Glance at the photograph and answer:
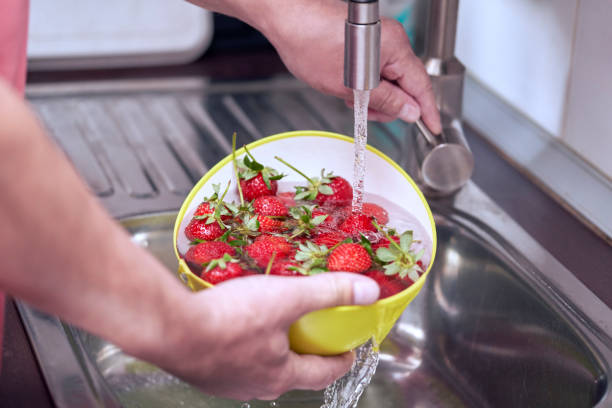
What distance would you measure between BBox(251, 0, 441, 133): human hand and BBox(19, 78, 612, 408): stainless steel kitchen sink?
0.50 ft

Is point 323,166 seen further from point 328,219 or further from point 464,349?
point 464,349

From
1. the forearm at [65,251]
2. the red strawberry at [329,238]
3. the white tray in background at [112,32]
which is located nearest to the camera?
the forearm at [65,251]

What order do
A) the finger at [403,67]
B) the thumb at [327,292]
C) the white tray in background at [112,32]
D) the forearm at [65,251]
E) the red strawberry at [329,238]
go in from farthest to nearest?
the white tray in background at [112,32]
the finger at [403,67]
the red strawberry at [329,238]
the thumb at [327,292]
the forearm at [65,251]

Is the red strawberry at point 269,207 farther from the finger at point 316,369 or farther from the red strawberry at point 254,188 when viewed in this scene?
the finger at point 316,369

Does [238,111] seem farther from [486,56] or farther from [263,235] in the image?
[263,235]

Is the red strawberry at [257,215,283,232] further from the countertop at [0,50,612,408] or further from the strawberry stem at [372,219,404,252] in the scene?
the countertop at [0,50,612,408]

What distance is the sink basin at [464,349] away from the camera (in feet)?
2.30

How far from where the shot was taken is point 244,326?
1.60 feet

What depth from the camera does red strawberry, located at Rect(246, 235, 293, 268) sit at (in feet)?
1.94

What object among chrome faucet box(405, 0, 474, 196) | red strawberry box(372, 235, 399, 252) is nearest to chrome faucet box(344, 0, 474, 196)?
chrome faucet box(405, 0, 474, 196)

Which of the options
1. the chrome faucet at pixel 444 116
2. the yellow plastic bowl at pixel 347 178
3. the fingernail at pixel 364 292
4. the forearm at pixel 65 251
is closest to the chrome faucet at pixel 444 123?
the chrome faucet at pixel 444 116

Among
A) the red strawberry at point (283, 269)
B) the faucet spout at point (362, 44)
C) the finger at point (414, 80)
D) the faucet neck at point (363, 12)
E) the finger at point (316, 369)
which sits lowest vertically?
the finger at point (316, 369)

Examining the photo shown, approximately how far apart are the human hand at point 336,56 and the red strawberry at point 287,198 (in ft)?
0.52

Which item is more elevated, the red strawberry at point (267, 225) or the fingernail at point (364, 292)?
the fingernail at point (364, 292)
